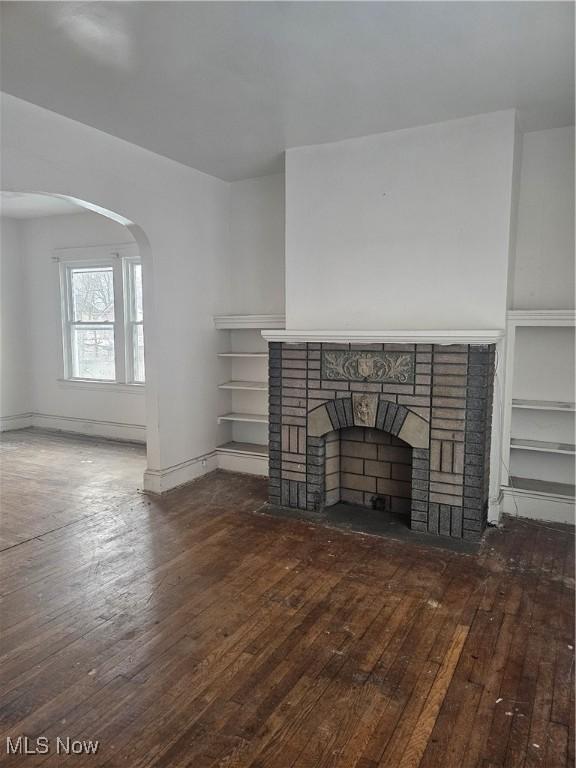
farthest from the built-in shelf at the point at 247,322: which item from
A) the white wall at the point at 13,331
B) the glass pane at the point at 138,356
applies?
the white wall at the point at 13,331

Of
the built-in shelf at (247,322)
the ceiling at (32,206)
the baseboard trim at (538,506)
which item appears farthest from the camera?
the ceiling at (32,206)

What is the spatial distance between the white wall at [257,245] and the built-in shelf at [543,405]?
7.12ft

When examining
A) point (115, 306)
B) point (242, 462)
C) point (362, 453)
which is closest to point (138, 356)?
point (115, 306)

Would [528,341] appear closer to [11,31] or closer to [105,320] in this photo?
[11,31]

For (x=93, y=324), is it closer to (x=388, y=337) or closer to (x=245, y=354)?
(x=245, y=354)

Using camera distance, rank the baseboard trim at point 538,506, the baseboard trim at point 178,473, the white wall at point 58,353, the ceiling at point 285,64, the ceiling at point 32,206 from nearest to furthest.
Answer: the ceiling at point 285,64 → the baseboard trim at point 538,506 → the baseboard trim at point 178,473 → the ceiling at point 32,206 → the white wall at point 58,353

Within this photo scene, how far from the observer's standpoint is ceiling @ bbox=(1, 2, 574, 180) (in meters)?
2.22

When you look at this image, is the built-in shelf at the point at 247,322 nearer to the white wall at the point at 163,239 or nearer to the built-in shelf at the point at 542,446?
the white wall at the point at 163,239

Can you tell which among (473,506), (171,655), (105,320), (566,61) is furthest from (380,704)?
(105,320)

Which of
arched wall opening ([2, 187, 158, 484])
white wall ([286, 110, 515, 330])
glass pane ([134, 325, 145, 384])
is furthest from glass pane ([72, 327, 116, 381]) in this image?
white wall ([286, 110, 515, 330])

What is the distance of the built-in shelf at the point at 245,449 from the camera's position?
4.73 m

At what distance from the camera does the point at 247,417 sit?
481 centimetres

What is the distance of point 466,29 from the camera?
2330 millimetres

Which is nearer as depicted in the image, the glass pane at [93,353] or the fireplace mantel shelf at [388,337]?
the fireplace mantel shelf at [388,337]
